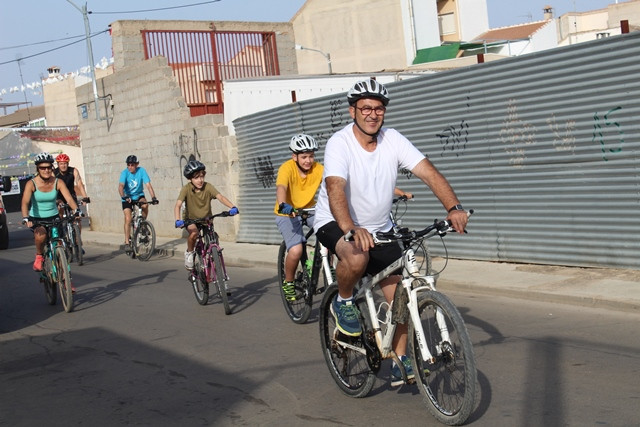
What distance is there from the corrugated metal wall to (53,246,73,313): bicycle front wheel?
517 cm

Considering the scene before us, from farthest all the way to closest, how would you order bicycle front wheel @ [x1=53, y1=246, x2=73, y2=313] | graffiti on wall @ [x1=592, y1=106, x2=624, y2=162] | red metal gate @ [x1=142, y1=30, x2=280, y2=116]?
red metal gate @ [x1=142, y1=30, x2=280, y2=116] → bicycle front wheel @ [x1=53, y1=246, x2=73, y2=313] → graffiti on wall @ [x1=592, y1=106, x2=624, y2=162]

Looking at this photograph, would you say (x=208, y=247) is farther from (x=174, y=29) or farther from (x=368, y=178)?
(x=174, y=29)

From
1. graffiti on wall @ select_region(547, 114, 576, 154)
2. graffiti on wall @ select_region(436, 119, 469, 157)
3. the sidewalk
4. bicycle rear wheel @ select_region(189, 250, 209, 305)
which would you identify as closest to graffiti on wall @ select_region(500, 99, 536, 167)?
graffiti on wall @ select_region(547, 114, 576, 154)

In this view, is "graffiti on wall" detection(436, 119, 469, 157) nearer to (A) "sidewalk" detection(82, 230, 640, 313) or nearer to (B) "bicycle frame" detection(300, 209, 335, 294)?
(A) "sidewalk" detection(82, 230, 640, 313)

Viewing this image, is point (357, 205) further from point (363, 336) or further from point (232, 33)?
point (232, 33)

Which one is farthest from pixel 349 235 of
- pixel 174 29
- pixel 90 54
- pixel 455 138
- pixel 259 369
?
pixel 90 54

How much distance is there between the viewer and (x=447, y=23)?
60.2 m

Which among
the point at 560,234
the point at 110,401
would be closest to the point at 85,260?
the point at 560,234

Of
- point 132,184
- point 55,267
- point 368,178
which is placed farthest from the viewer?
point 132,184

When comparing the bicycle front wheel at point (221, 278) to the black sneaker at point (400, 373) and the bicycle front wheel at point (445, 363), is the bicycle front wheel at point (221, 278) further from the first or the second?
the bicycle front wheel at point (445, 363)

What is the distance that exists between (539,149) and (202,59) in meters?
14.0

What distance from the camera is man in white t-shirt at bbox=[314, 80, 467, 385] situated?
5.61m

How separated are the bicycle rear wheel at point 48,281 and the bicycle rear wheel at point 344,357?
6.69 m

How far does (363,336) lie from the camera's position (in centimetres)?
596
